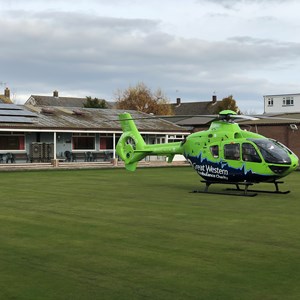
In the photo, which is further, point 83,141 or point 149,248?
point 83,141

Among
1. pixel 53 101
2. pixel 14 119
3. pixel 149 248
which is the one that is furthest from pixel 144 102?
pixel 149 248

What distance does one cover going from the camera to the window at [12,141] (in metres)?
36.4

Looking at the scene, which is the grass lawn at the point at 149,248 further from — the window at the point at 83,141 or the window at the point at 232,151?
the window at the point at 83,141

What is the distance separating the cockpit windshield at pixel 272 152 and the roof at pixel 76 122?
62.4 feet

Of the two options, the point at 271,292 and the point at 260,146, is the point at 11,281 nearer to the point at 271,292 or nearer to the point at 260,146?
the point at 271,292

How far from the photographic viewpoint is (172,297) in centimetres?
612

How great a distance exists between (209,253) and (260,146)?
916 cm

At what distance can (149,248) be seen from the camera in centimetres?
880

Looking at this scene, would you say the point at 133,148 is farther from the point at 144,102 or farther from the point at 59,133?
the point at 144,102

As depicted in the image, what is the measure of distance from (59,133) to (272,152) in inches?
989

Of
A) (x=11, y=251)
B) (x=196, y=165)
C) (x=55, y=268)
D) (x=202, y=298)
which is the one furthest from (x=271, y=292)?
(x=196, y=165)

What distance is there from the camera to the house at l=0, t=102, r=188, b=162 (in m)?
36.4

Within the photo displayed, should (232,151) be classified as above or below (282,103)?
below

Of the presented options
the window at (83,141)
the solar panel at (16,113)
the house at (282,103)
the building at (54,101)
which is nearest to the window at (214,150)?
the solar panel at (16,113)
